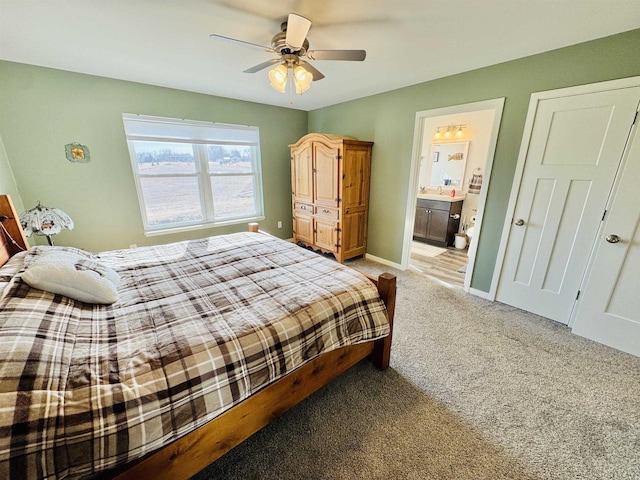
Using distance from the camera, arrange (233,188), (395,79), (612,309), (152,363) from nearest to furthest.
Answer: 1. (152,363)
2. (612,309)
3. (395,79)
4. (233,188)

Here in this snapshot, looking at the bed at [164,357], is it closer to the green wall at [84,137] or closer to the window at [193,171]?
the green wall at [84,137]

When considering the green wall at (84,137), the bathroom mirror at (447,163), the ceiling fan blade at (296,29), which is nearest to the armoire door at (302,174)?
the green wall at (84,137)

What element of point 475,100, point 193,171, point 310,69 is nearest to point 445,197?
point 475,100

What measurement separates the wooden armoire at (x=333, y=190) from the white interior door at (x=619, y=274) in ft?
8.02

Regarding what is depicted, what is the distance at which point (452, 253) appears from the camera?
426 centimetres

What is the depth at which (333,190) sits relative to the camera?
349 cm

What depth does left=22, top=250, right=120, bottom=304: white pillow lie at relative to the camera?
122cm

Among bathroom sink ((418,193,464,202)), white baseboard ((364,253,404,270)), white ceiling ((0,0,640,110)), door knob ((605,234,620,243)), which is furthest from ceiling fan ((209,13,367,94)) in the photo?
bathroom sink ((418,193,464,202))

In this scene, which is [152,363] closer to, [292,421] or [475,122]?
[292,421]

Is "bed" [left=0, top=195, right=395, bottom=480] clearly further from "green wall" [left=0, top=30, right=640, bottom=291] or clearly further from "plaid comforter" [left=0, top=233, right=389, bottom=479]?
"green wall" [left=0, top=30, right=640, bottom=291]

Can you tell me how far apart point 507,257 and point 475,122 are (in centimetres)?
292

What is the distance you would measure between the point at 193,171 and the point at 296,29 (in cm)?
271

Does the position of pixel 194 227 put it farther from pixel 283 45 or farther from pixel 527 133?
pixel 527 133

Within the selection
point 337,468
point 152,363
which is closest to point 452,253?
point 337,468
